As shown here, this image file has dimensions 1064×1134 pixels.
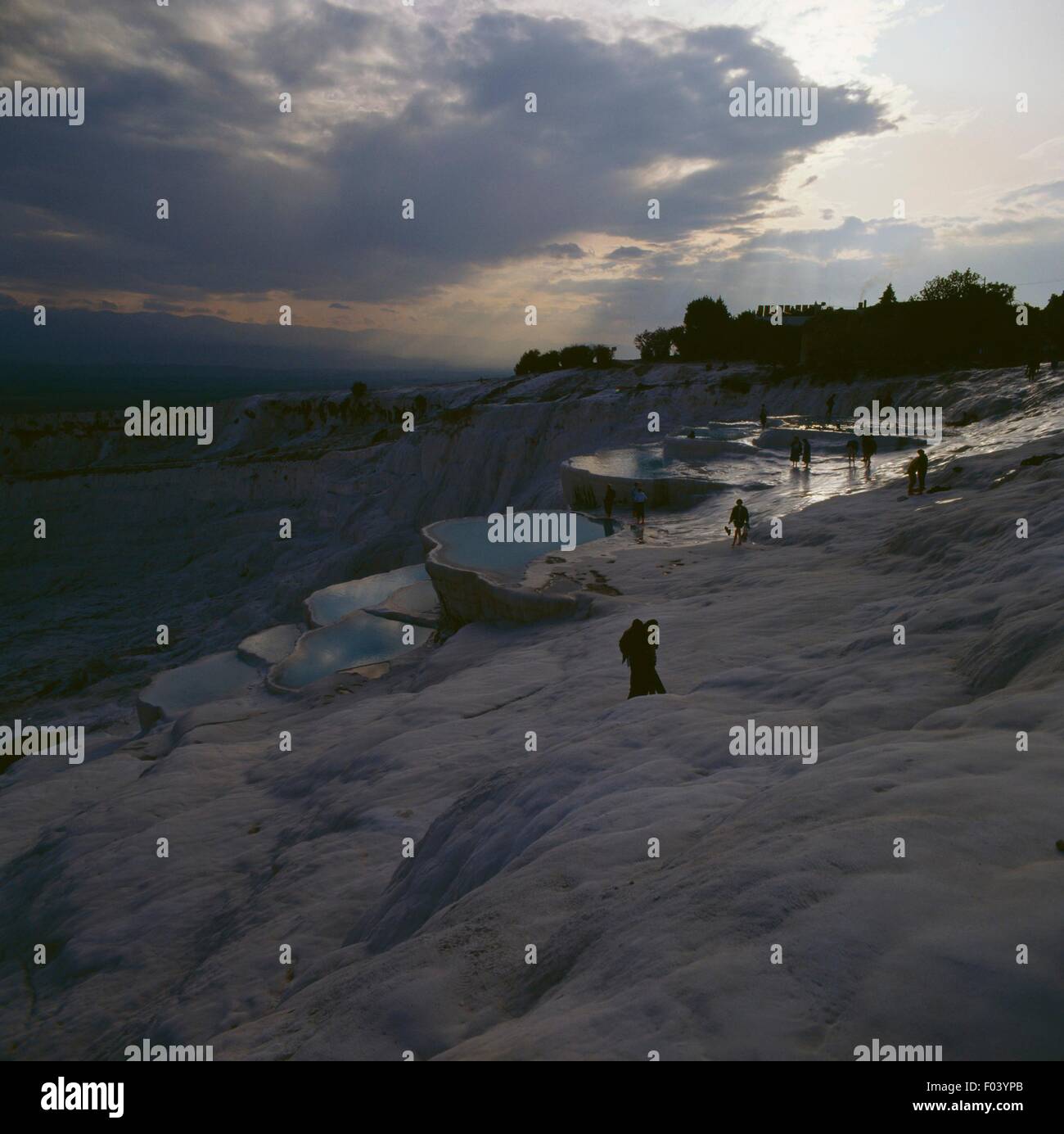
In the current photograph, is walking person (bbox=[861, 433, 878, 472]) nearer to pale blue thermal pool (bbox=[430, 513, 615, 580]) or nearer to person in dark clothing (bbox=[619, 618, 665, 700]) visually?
pale blue thermal pool (bbox=[430, 513, 615, 580])

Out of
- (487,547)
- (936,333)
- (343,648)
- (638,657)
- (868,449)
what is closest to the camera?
(638,657)

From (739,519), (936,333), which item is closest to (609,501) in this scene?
(739,519)

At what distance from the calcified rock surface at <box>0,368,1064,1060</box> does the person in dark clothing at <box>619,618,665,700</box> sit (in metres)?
0.43

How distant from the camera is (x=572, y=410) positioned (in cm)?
4191

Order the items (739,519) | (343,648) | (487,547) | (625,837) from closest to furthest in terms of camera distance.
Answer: (625,837) < (739,519) < (343,648) < (487,547)

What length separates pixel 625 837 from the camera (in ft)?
15.2

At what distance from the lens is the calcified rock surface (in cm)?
266

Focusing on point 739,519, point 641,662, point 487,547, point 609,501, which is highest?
point 609,501

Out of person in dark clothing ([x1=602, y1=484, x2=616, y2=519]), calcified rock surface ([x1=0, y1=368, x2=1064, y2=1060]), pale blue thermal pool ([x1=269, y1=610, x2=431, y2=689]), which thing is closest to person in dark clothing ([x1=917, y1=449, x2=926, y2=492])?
calcified rock surface ([x1=0, y1=368, x2=1064, y2=1060])

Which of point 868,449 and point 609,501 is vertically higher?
point 868,449

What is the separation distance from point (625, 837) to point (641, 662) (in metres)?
3.48

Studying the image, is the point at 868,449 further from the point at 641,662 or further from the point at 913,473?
the point at 641,662

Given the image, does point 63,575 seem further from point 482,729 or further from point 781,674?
point 781,674
